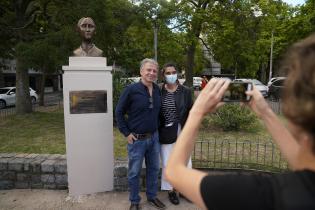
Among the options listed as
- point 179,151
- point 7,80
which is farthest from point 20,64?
point 7,80

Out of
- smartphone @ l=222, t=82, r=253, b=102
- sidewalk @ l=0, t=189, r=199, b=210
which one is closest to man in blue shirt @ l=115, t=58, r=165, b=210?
sidewalk @ l=0, t=189, r=199, b=210

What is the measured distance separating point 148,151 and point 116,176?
39.4 inches

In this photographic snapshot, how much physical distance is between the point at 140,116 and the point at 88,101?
1023 mm

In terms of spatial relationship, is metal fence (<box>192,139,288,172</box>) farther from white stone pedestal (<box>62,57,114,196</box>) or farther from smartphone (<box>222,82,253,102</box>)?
smartphone (<box>222,82,253,102</box>)

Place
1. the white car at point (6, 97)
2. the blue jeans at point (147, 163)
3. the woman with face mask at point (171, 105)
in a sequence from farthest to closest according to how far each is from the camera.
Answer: the white car at point (6, 97)
the woman with face mask at point (171, 105)
the blue jeans at point (147, 163)

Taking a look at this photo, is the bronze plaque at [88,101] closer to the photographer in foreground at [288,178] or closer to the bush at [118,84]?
the photographer in foreground at [288,178]

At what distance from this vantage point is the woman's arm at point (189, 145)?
52.4 inches

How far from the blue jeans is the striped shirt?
0.83ft

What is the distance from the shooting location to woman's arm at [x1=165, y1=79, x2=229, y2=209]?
1.33 meters

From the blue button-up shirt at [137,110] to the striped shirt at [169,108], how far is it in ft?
0.62

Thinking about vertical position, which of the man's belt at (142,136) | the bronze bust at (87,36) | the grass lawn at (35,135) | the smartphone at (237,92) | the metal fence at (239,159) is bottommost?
the grass lawn at (35,135)

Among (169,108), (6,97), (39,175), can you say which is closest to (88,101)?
(169,108)

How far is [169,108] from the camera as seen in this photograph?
441cm

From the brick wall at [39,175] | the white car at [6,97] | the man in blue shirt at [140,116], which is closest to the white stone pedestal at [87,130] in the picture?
the brick wall at [39,175]
